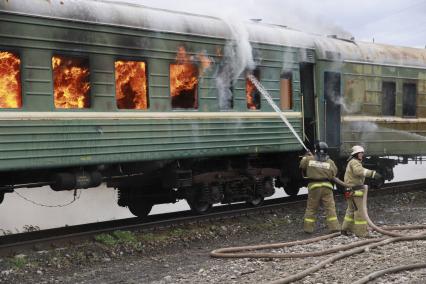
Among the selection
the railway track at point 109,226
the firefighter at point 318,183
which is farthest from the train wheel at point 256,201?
the firefighter at point 318,183

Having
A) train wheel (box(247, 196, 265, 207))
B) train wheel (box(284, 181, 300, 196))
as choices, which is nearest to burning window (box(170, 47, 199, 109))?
train wheel (box(247, 196, 265, 207))

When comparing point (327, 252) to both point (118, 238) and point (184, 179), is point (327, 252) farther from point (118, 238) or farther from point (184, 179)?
point (184, 179)

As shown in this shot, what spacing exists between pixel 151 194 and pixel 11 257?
366 cm

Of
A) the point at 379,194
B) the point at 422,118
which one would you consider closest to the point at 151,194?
the point at 379,194

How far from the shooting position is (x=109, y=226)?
10391mm

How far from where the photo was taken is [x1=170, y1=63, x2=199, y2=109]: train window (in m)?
10.3

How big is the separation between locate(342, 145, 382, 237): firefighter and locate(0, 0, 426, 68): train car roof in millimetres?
3271

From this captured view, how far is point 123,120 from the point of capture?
371 inches

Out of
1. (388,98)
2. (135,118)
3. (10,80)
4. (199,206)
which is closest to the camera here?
(10,80)

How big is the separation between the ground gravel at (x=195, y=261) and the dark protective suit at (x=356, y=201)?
0.96 feet

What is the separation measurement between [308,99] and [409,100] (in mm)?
3804

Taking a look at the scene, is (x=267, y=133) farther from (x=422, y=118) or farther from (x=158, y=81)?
(x=422, y=118)

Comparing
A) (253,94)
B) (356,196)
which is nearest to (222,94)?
(253,94)

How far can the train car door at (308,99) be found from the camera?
13.2m
